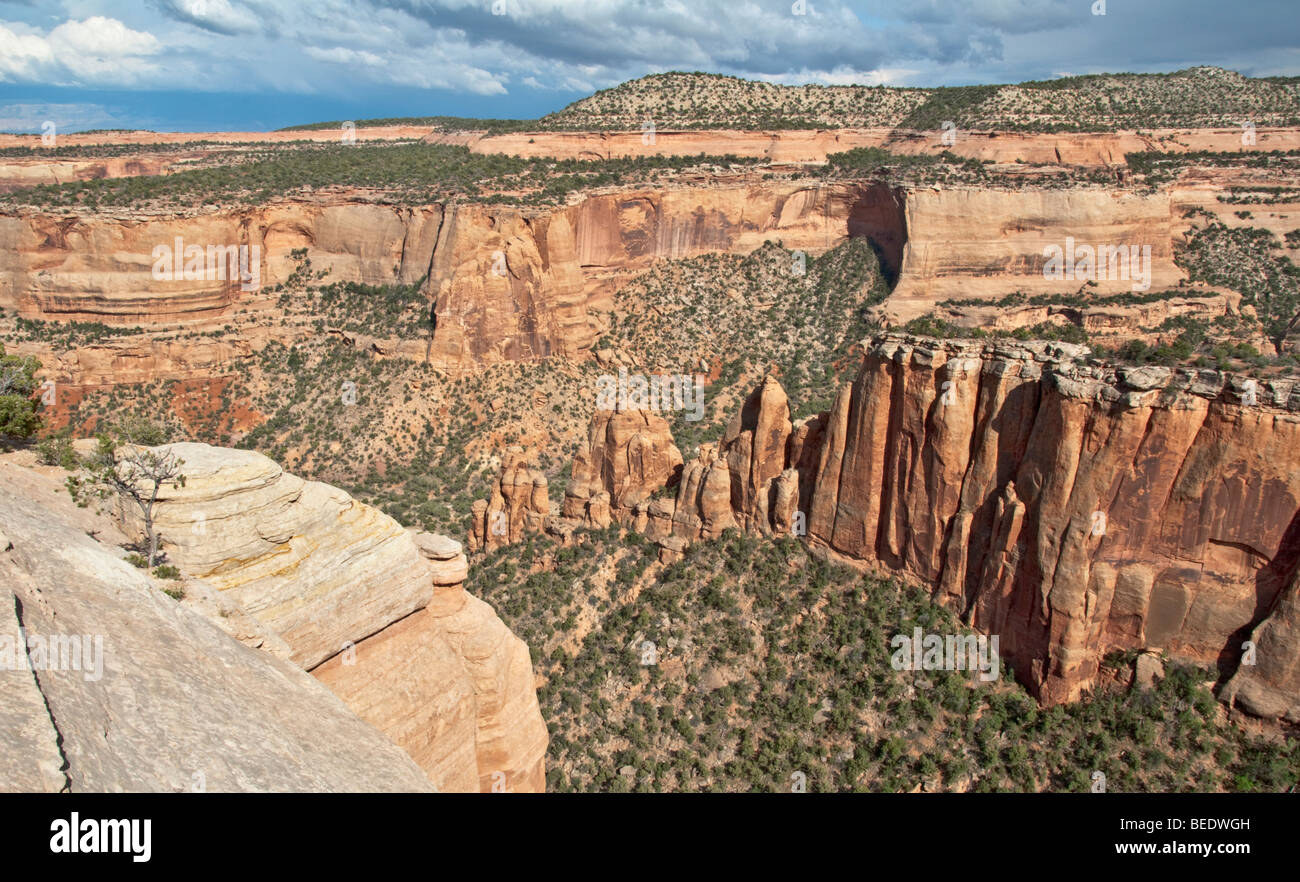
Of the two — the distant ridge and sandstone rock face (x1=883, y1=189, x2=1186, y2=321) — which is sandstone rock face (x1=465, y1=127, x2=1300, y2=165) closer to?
the distant ridge

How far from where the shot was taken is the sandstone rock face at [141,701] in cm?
802

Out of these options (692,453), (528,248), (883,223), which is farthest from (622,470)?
(883,223)

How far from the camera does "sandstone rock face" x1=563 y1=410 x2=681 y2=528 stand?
1399 inches

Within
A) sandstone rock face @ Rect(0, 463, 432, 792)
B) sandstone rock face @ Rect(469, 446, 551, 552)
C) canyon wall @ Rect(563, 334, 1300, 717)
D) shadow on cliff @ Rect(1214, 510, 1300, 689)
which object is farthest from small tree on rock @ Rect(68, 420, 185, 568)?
shadow on cliff @ Rect(1214, 510, 1300, 689)

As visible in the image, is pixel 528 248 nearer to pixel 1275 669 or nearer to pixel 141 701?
pixel 1275 669

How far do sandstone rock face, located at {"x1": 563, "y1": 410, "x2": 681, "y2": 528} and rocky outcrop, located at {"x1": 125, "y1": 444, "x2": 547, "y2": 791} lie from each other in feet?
53.5

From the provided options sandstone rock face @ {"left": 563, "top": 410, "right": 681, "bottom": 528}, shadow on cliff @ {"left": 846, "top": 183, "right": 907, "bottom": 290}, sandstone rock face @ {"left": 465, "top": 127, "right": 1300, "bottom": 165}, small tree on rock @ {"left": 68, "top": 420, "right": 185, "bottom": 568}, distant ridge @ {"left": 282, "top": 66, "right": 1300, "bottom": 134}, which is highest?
distant ridge @ {"left": 282, "top": 66, "right": 1300, "bottom": 134}

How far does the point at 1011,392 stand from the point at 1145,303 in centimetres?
4547

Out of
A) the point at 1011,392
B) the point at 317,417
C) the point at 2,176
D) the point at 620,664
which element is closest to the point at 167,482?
the point at 620,664

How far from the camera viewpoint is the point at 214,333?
5712 centimetres

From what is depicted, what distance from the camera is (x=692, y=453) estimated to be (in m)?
51.8

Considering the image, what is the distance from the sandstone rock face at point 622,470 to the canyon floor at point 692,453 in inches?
8.9

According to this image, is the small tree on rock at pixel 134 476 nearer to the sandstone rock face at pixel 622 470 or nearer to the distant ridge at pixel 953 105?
the sandstone rock face at pixel 622 470

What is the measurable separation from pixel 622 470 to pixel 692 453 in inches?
635
